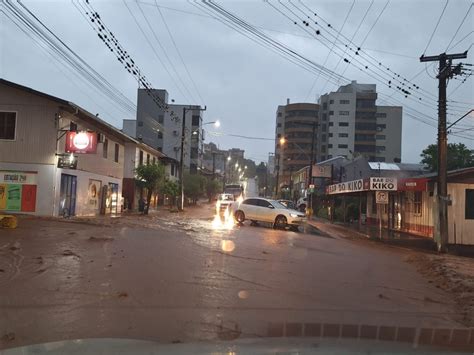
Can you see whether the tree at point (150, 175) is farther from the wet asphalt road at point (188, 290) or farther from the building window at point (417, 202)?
the wet asphalt road at point (188, 290)

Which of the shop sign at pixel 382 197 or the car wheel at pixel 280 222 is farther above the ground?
the shop sign at pixel 382 197

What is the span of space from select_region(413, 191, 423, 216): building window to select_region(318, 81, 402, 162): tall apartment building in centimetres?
8802

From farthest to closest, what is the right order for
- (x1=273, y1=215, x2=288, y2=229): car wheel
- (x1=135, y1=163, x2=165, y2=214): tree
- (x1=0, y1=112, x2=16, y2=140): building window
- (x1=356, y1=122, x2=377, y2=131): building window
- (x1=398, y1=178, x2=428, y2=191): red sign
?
(x1=356, y1=122, x2=377, y2=131): building window < (x1=135, y1=163, x2=165, y2=214): tree < (x1=273, y1=215, x2=288, y2=229): car wheel < (x1=0, y1=112, x2=16, y2=140): building window < (x1=398, y1=178, x2=428, y2=191): red sign

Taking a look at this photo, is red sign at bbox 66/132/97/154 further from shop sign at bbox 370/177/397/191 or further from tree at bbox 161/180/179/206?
tree at bbox 161/180/179/206

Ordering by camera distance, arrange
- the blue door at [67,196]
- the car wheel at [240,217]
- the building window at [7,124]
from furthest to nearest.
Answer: the car wheel at [240,217] < the blue door at [67,196] < the building window at [7,124]

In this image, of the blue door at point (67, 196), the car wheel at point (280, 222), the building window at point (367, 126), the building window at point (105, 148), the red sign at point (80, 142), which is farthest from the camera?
the building window at point (367, 126)

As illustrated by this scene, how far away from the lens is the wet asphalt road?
24.0 feet

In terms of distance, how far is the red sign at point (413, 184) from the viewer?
80.6ft

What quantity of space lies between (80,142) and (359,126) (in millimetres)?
98028

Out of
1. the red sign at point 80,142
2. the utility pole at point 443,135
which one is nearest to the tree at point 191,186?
the red sign at point 80,142

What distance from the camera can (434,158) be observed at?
212 ft

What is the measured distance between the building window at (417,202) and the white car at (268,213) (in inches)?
242

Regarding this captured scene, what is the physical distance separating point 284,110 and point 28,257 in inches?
4742

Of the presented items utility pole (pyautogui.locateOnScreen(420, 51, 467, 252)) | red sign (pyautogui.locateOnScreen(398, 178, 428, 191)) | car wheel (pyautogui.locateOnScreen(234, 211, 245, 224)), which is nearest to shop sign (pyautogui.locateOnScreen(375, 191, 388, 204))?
red sign (pyautogui.locateOnScreen(398, 178, 428, 191))
